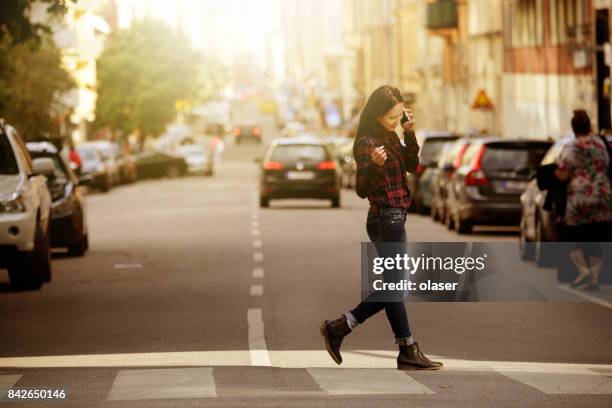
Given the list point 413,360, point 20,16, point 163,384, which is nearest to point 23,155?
point 20,16

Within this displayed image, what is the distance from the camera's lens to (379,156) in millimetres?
11039

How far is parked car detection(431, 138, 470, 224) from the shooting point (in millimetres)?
31094

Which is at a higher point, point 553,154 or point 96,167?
point 553,154

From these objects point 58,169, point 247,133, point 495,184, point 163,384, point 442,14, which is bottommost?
point 247,133

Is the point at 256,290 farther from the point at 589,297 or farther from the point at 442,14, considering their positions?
the point at 442,14

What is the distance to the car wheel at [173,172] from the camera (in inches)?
2994

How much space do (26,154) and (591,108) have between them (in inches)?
1144

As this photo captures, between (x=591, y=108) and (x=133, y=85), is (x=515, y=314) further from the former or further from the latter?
(x=133, y=85)

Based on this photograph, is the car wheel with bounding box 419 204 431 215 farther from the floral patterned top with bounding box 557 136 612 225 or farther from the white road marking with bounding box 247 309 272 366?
the white road marking with bounding box 247 309 272 366

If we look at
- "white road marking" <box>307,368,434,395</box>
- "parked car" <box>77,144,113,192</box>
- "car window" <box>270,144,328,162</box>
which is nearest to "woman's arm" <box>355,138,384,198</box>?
"white road marking" <box>307,368,434,395</box>

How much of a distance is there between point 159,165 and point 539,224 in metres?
54.6

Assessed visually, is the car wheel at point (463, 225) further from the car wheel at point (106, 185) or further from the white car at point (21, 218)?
the car wheel at point (106, 185)

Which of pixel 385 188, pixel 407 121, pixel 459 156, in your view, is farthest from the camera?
pixel 459 156

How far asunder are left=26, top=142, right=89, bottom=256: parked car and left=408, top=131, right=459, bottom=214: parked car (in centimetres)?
1055
